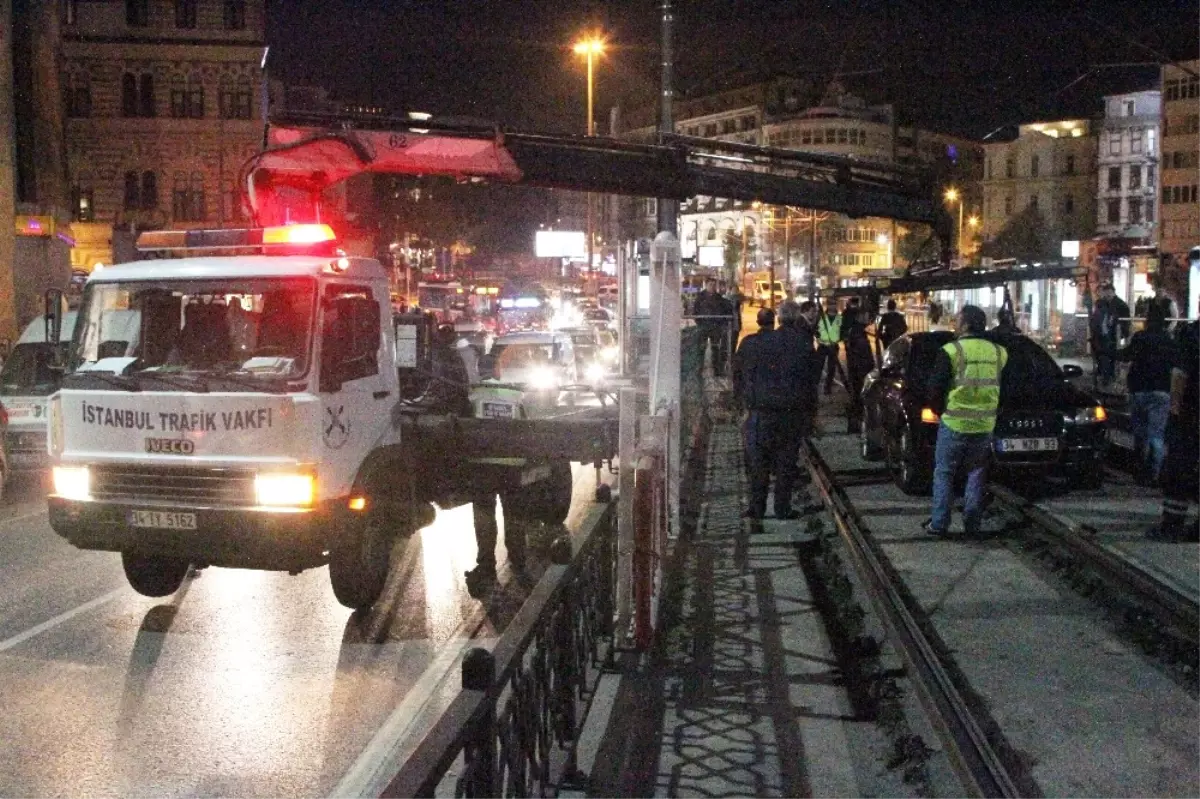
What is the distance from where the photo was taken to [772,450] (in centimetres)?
1190

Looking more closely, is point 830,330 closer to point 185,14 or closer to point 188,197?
point 188,197

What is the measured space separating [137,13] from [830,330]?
45.9 m

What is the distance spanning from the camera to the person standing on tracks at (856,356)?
1947 cm

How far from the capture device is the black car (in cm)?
1271

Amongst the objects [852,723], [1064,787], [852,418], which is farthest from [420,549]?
[852,418]

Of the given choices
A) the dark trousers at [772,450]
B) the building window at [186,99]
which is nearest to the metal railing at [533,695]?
the dark trousers at [772,450]

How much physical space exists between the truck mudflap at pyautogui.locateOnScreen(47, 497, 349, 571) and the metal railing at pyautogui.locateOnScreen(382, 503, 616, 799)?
2.00m

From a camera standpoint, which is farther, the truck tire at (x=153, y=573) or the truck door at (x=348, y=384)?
the truck tire at (x=153, y=573)

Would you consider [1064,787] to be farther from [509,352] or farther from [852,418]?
[509,352]

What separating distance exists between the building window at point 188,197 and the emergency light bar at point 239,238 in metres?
50.6

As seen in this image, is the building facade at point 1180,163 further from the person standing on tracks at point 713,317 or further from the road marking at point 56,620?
the road marking at point 56,620

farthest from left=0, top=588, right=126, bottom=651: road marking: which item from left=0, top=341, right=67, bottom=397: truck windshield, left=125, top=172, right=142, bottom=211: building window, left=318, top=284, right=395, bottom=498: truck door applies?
left=125, top=172, right=142, bottom=211: building window

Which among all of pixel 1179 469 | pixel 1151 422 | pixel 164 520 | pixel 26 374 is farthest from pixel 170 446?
pixel 26 374

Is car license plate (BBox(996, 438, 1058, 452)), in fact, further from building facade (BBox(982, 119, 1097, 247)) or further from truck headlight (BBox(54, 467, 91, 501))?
building facade (BBox(982, 119, 1097, 247))
